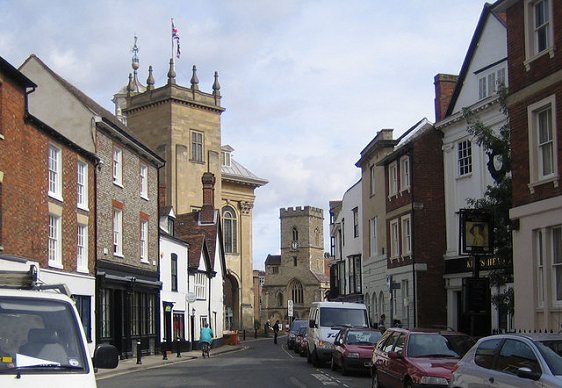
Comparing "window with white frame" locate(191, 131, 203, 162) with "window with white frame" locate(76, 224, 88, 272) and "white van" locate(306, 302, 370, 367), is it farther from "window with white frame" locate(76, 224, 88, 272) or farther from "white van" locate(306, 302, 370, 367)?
"white van" locate(306, 302, 370, 367)

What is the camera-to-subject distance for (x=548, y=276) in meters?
19.0

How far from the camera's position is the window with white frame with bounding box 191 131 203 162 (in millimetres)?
76238

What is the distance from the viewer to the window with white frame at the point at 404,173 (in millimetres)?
39250

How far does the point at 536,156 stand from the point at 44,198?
1635 cm

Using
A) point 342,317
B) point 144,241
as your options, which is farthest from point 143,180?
point 342,317

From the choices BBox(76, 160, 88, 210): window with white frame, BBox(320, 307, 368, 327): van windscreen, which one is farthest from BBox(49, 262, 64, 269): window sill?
BBox(320, 307, 368, 327): van windscreen

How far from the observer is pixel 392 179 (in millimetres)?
42094

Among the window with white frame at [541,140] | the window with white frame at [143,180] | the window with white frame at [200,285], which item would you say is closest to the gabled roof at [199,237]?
the window with white frame at [200,285]

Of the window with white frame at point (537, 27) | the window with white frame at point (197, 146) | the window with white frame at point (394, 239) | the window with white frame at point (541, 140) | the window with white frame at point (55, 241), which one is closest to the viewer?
the window with white frame at point (541, 140)

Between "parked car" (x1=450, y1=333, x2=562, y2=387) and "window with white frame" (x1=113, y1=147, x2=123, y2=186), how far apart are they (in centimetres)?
2538

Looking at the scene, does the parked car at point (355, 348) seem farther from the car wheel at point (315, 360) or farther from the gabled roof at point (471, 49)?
the gabled roof at point (471, 49)

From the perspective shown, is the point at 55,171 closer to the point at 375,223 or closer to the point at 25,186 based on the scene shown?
the point at 25,186

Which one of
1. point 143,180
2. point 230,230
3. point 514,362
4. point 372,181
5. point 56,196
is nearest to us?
point 514,362

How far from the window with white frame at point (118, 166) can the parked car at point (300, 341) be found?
1163 centimetres
